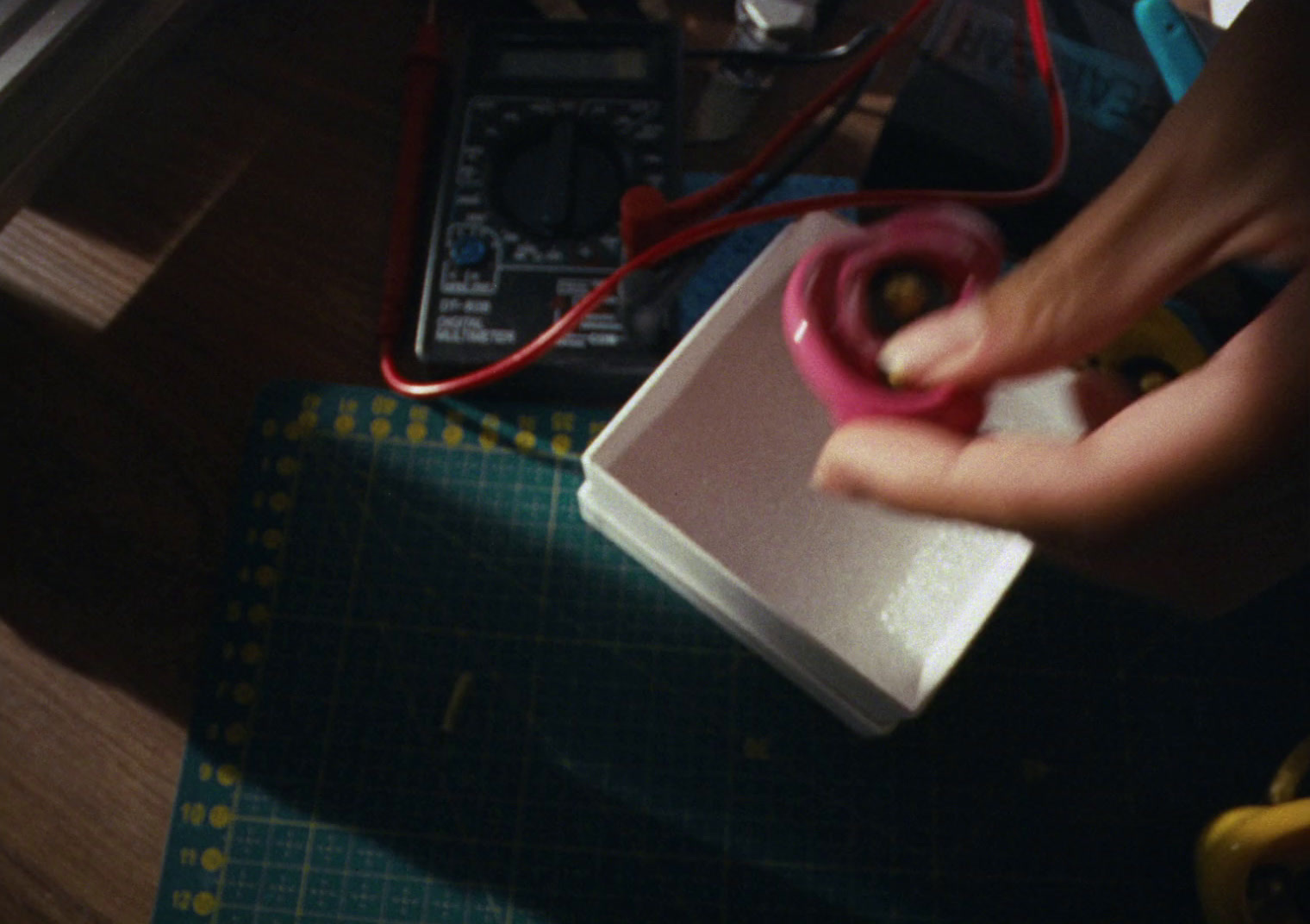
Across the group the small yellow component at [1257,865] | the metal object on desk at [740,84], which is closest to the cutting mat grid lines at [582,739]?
the small yellow component at [1257,865]

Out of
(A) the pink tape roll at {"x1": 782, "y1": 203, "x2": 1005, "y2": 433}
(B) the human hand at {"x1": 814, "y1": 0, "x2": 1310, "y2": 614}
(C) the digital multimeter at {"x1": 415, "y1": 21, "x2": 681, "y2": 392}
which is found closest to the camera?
(B) the human hand at {"x1": 814, "y1": 0, "x2": 1310, "y2": 614}

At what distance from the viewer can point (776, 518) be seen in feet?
1.66

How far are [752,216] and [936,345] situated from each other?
0.17m

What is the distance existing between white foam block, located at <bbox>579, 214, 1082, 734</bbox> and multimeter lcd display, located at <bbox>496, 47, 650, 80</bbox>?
0.56ft

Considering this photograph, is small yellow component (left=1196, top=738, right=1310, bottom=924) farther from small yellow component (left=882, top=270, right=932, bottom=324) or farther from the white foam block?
small yellow component (left=882, top=270, right=932, bottom=324)

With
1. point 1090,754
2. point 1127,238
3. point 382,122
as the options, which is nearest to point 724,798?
point 1090,754

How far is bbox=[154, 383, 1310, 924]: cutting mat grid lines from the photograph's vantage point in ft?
1.57

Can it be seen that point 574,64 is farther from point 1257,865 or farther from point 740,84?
point 1257,865

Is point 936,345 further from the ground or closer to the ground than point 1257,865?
further from the ground

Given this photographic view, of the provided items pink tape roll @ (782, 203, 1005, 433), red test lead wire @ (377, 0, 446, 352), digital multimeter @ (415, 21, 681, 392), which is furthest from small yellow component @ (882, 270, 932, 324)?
red test lead wire @ (377, 0, 446, 352)

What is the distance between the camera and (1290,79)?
27 centimetres

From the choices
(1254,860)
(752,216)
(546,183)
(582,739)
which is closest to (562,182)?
(546,183)

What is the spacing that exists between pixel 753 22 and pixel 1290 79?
38 cm

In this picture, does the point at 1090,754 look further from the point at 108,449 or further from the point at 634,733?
the point at 108,449
